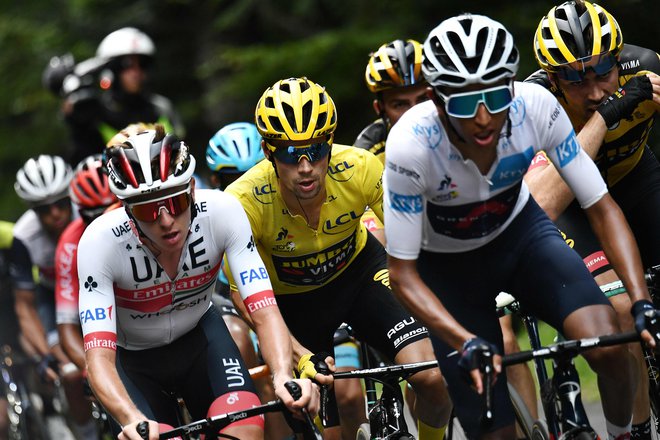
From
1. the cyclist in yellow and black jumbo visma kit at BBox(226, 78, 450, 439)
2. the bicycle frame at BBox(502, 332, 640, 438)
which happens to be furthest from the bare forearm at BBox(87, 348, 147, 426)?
the bicycle frame at BBox(502, 332, 640, 438)

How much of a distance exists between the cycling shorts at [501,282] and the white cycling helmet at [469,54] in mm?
902

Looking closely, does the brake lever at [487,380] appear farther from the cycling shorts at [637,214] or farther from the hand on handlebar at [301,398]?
the cycling shorts at [637,214]

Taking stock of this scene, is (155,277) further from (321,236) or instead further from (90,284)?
(321,236)

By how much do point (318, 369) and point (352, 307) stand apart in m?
1.61

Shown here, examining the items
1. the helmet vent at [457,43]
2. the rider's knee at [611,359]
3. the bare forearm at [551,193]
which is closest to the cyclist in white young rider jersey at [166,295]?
the rider's knee at [611,359]

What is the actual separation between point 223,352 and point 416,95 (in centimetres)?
279

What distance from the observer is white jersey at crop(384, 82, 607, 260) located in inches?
221

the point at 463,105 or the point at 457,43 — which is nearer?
the point at 463,105

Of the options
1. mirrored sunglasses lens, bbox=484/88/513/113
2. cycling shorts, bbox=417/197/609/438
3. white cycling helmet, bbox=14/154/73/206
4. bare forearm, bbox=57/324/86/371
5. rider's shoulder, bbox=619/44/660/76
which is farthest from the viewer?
white cycling helmet, bbox=14/154/73/206

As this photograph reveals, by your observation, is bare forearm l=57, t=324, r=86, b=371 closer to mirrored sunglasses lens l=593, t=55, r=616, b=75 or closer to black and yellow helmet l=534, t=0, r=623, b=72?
black and yellow helmet l=534, t=0, r=623, b=72

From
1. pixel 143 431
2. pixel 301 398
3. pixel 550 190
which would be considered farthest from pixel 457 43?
pixel 143 431

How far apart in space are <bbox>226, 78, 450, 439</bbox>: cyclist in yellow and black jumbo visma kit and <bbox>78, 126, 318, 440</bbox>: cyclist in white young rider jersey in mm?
600

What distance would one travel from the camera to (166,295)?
645 cm

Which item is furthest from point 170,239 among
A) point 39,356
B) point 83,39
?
point 83,39
